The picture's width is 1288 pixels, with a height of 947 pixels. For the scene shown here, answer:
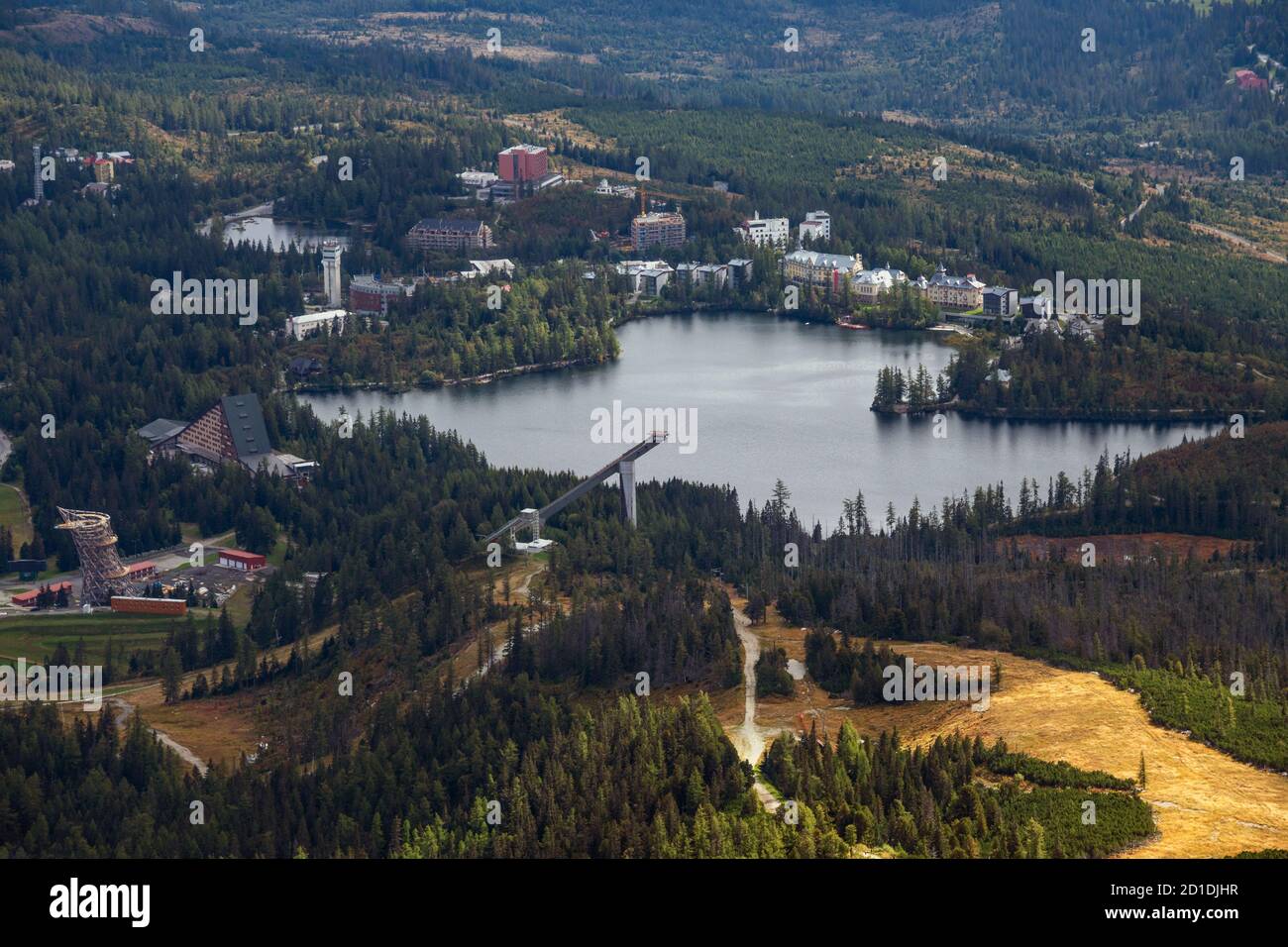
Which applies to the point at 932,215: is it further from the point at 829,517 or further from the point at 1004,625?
the point at 1004,625

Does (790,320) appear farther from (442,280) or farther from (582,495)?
(582,495)

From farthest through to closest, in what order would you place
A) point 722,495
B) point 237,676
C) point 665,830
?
point 722,495 → point 237,676 → point 665,830

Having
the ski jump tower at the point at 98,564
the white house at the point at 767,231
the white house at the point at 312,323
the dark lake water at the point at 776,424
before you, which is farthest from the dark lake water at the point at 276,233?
the ski jump tower at the point at 98,564

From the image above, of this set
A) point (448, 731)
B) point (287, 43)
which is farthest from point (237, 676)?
point (287, 43)

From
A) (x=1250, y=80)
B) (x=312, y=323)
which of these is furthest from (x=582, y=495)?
(x=1250, y=80)

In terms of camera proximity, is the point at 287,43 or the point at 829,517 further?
the point at 287,43
